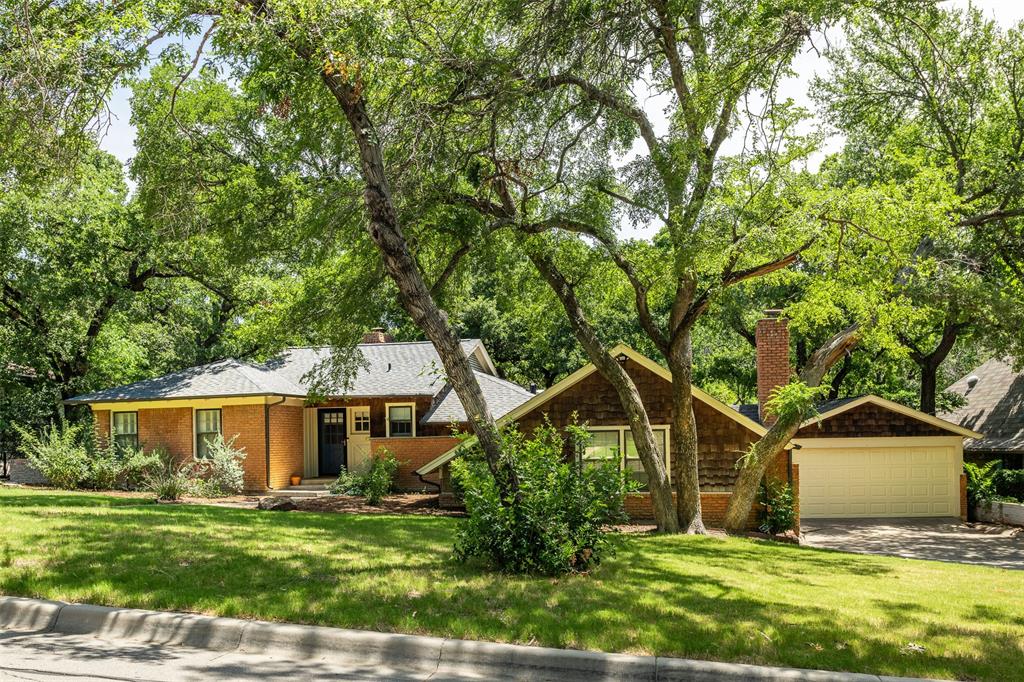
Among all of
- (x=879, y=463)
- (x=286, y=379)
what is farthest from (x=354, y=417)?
(x=879, y=463)

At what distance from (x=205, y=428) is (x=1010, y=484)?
24.4 m

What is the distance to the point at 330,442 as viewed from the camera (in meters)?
28.2

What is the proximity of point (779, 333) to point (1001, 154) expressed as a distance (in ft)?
22.5

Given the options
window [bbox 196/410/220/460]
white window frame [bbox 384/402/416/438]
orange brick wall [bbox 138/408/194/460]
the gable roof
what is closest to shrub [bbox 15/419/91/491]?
orange brick wall [bbox 138/408/194/460]

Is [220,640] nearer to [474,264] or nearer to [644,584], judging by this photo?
[644,584]

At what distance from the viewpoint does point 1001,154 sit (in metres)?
20.0

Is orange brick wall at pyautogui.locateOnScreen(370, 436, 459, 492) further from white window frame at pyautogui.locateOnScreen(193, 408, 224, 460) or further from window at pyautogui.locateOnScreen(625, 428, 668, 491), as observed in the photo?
window at pyautogui.locateOnScreen(625, 428, 668, 491)

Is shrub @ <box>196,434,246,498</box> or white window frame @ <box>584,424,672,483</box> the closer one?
white window frame @ <box>584,424,672,483</box>

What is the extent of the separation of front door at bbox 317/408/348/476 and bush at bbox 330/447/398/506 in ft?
6.51

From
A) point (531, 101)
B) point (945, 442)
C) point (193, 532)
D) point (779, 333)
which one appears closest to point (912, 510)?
point (945, 442)

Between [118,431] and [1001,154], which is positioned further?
[118,431]

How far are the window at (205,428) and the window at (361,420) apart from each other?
4289mm

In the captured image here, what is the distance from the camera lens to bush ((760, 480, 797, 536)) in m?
19.7

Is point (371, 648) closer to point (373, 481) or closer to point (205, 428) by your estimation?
point (373, 481)
